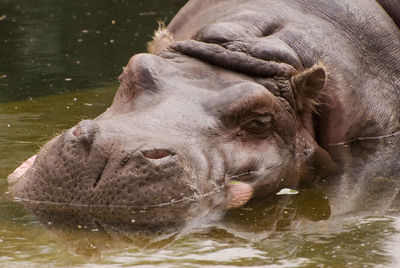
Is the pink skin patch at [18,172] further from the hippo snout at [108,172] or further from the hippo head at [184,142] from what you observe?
the hippo snout at [108,172]

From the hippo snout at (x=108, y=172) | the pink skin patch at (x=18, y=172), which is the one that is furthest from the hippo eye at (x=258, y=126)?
the pink skin patch at (x=18, y=172)

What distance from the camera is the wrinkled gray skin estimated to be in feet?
16.0

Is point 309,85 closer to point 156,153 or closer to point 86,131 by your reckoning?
point 156,153

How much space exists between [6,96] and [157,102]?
11.8 ft

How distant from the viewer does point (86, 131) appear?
486 centimetres

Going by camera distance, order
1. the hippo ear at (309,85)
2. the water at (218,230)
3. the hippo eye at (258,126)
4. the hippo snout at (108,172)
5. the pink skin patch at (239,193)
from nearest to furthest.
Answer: the water at (218,230) < the hippo snout at (108,172) < the pink skin patch at (239,193) < the hippo eye at (258,126) < the hippo ear at (309,85)

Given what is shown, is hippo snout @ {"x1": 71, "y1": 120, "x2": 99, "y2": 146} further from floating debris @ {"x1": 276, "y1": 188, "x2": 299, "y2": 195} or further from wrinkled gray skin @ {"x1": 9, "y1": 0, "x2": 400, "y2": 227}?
floating debris @ {"x1": 276, "y1": 188, "x2": 299, "y2": 195}

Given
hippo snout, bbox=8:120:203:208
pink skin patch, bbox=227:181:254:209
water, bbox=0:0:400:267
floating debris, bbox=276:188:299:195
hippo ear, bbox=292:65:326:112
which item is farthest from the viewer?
hippo ear, bbox=292:65:326:112

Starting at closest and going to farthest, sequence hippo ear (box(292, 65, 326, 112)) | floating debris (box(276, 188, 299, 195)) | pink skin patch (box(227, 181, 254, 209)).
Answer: pink skin patch (box(227, 181, 254, 209)), floating debris (box(276, 188, 299, 195)), hippo ear (box(292, 65, 326, 112))

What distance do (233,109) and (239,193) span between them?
62cm

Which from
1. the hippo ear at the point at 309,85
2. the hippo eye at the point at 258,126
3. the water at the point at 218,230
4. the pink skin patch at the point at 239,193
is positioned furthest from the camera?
the hippo ear at the point at 309,85

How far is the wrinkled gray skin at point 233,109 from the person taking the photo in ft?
16.0

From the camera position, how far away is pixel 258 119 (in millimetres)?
5875

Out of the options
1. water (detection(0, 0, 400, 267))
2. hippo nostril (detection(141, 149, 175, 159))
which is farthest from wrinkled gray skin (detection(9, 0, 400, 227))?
water (detection(0, 0, 400, 267))
